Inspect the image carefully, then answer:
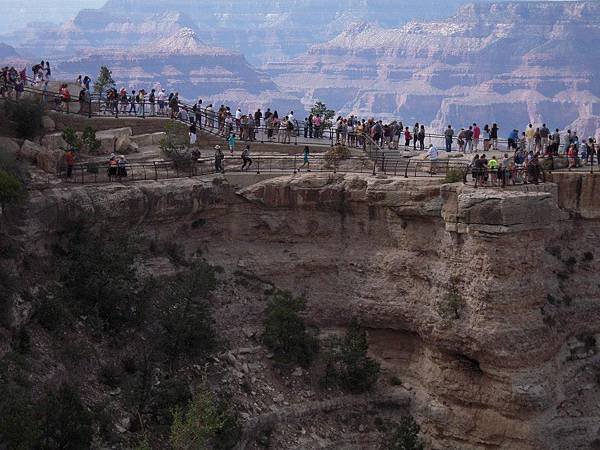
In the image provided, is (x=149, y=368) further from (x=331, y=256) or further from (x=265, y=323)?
(x=331, y=256)

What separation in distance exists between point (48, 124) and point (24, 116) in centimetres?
199

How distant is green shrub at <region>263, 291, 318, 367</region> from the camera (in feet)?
141

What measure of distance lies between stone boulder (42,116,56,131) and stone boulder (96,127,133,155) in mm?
1949

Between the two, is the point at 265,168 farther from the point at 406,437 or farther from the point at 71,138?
the point at 406,437

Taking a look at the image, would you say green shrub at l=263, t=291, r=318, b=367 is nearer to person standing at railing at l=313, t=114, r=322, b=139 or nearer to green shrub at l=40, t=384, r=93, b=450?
green shrub at l=40, t=384, r=93, b=450

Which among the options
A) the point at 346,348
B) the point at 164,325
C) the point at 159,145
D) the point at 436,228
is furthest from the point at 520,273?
the point at 159,145

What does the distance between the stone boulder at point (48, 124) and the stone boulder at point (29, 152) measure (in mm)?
4297

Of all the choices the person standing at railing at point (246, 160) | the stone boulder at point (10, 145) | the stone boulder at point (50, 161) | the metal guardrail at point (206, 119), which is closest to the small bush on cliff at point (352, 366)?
the person standing at railing at point (246, 160)

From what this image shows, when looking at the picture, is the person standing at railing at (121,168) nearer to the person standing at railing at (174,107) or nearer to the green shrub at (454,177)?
the person standing at railing at (174,107)

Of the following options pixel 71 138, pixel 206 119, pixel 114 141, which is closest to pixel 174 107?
pixel 206 119

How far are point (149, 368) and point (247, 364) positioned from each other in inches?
231

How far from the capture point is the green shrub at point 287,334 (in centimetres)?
4303

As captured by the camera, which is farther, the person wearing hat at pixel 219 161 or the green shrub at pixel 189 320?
the person wearing hat at pixel 219 161

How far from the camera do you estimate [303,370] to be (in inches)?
1710
